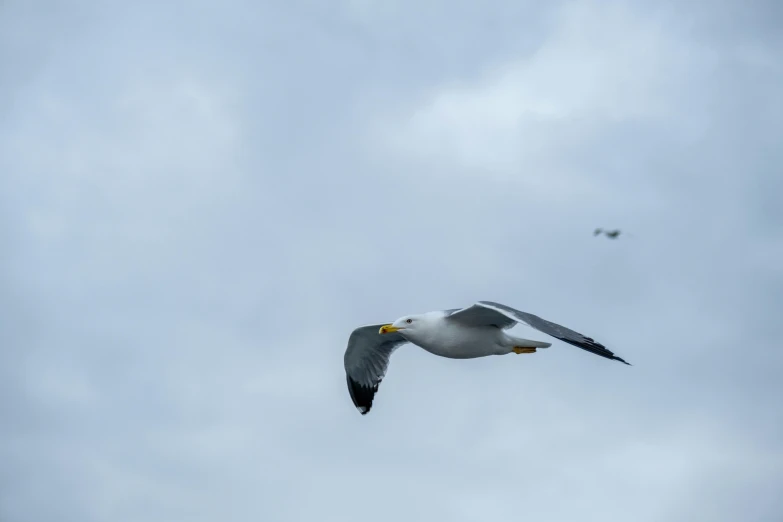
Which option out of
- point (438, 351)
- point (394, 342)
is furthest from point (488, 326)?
point (394, 342)

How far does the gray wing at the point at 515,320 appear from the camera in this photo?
12312 millimetres

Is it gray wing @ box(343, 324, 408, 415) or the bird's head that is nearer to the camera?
the bird's head

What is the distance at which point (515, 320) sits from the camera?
12.3 meters

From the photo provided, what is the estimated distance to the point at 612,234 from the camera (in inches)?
580

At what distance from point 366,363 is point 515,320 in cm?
607

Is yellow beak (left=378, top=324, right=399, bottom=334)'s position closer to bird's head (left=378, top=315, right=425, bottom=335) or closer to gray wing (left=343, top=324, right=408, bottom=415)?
bird's head (left=378, top=315, right=425, bottom=335)

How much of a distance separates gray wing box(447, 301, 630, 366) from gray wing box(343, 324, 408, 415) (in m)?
3.39

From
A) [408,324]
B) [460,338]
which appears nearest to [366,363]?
[408,324]

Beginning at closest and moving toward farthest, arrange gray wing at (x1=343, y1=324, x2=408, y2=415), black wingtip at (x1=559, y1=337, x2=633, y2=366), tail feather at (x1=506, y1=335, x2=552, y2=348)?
black wingtip at (x1=559, y1=337, x2=633, y2=366)
tail feather at (x1=506, y1=335, x2=552, y2=348)
gray wing at (x1=343, y1=324, x2=408, y2=415)

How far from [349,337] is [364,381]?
3.68 feet

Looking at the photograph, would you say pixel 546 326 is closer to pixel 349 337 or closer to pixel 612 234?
pixel 612 234

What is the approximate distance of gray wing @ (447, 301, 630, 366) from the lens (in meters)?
12.3

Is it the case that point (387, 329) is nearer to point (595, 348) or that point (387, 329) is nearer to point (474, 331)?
point (474, 331)

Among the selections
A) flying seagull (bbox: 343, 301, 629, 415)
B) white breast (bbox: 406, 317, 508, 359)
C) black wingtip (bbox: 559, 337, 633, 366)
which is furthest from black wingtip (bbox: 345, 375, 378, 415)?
black wingtip (bbox: 559, 337, 633, 366)
